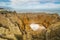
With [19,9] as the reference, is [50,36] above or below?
below

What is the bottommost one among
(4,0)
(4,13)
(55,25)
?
(55,25)

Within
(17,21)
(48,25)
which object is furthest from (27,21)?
(48,25)

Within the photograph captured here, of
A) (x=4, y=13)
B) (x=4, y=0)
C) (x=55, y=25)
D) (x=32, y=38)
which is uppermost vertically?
(x=4, y=0)

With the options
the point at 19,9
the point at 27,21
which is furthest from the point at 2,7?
the point at 27,21

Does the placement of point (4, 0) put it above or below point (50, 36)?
above

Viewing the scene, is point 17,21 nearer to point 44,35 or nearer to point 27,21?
point 27,21

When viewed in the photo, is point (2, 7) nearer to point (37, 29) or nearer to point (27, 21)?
point (27, 21)
